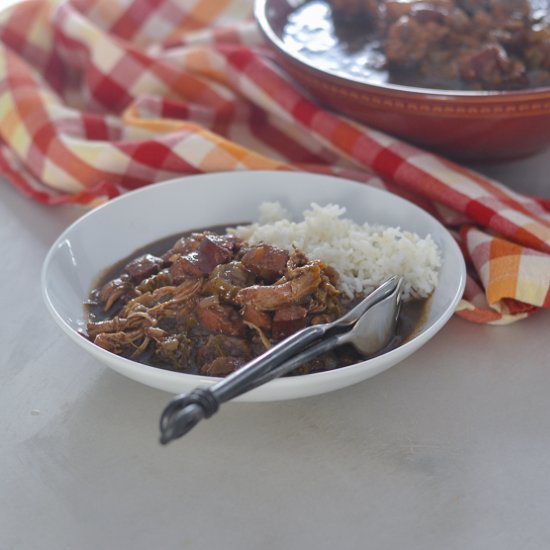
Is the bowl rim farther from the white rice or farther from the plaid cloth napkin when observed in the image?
the white rice

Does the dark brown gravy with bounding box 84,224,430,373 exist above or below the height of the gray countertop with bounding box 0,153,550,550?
above

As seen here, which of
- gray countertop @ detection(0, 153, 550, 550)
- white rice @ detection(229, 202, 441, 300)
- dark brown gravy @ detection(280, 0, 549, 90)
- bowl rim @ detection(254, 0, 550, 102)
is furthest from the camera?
dark brown gravy @ detection(280, 0, 549, 90)

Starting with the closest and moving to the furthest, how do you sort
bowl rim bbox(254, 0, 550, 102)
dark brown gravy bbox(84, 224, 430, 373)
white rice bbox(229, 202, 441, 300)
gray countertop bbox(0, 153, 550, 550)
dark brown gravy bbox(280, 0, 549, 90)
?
gray countertop bbox(0, 153, 550, 550) < dark brown gravy bbox(84, 224, 430, 373) < white rice bbox(229, 202, 441, 300) < bowl rim bbox(254, 0, 550, 102) < dark brown gravy bbox(280, 0, 549, 90)

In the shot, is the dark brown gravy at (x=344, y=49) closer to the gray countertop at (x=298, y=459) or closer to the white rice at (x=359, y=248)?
the white rice at (x=359, y=248)

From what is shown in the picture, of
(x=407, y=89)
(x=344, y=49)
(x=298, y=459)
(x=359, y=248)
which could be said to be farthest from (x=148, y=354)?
(x=344, y=49)

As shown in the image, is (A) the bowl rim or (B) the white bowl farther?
(A) the bowl rim

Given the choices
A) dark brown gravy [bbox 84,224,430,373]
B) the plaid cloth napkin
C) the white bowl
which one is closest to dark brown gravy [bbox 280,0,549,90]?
the plaid cloth napkin

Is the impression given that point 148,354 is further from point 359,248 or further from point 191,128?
point 191,128
